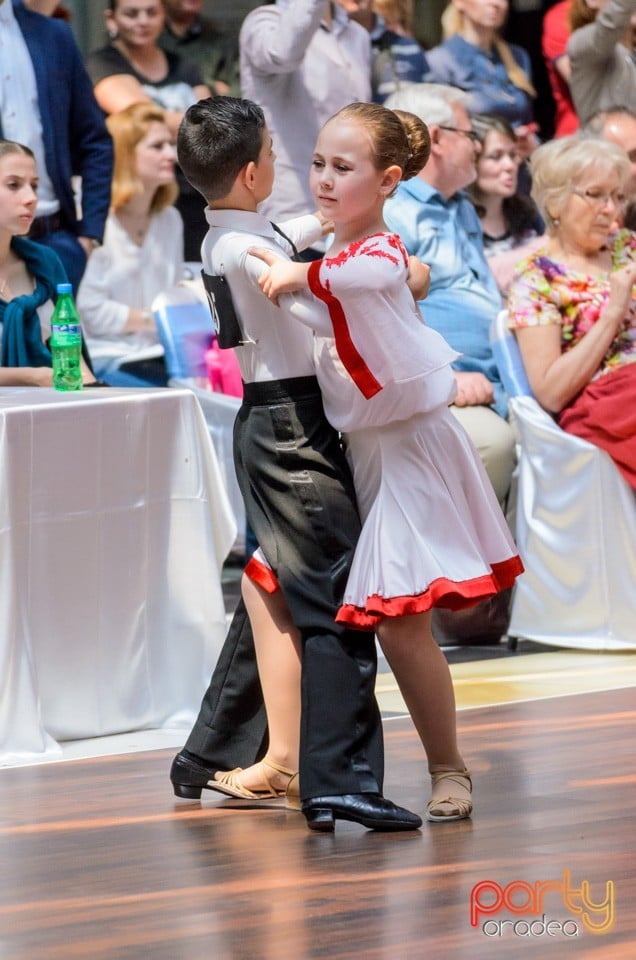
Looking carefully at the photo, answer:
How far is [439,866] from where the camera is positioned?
2424 mm

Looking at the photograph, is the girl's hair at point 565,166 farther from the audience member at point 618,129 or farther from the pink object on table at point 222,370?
the pink object on table at point 222,370

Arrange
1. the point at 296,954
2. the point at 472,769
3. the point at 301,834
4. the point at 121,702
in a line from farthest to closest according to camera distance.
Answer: the point at 121,702, the point at 472,769, the point at 301,834, the point at 296,954

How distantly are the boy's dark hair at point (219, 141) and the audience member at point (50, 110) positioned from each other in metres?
2.15

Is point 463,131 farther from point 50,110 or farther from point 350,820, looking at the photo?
point 350,820

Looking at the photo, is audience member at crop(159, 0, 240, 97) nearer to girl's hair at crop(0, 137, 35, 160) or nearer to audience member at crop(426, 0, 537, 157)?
audience member at crop(426, 0, 537, 157)

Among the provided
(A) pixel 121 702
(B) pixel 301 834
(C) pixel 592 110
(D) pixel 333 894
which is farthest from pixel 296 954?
(C) pixel 592 110

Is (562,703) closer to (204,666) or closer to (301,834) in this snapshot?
(204,666)

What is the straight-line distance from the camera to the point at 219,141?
2693 mm

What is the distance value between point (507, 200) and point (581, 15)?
1.01 m

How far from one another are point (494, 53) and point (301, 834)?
445 cm

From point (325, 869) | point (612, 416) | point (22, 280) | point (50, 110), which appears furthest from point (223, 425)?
point (325, 869)

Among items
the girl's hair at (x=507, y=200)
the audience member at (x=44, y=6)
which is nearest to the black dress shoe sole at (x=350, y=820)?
the audience member at (x=44, y=6)

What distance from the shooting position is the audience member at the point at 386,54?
601cm

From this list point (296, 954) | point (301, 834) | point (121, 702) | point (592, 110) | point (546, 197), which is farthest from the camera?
point (592, 110)
